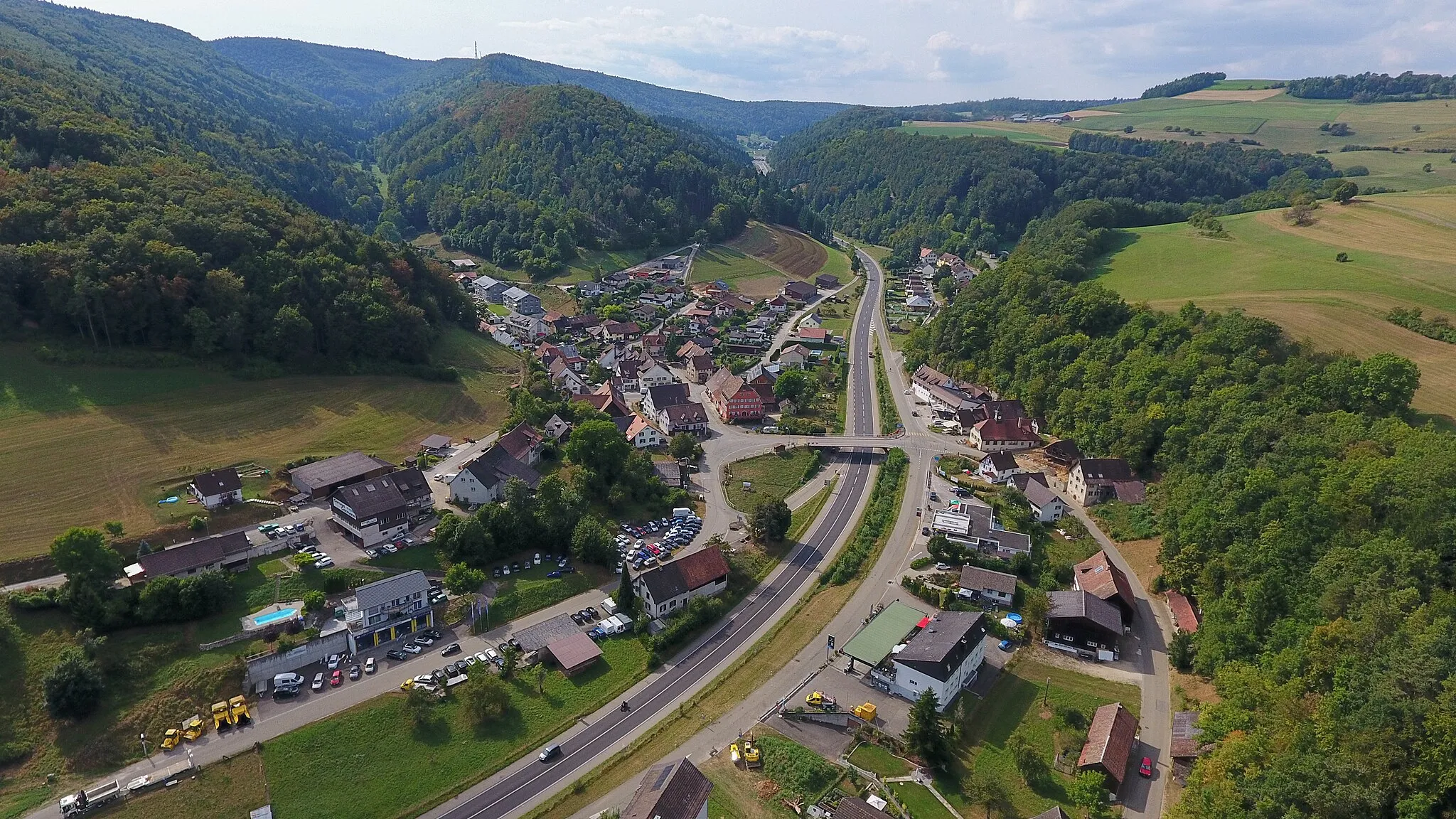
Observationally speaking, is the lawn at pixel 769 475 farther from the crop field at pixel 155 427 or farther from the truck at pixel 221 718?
the truck at pixel 221 718

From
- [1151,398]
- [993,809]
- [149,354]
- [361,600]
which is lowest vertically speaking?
[993,809]

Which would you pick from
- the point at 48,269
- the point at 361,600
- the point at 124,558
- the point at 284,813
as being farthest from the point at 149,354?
the point at 284,813

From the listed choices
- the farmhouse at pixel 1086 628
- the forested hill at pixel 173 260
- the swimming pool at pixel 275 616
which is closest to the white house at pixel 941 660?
the farmhouse at pixel 1086 628

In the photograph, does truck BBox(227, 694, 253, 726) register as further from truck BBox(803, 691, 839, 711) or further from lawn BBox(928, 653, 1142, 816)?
lawn BBox(928, 653, 1142, 816)

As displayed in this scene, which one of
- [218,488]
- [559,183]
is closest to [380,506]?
[218,488]

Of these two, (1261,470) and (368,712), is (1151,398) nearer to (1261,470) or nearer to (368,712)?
(1261,470)
